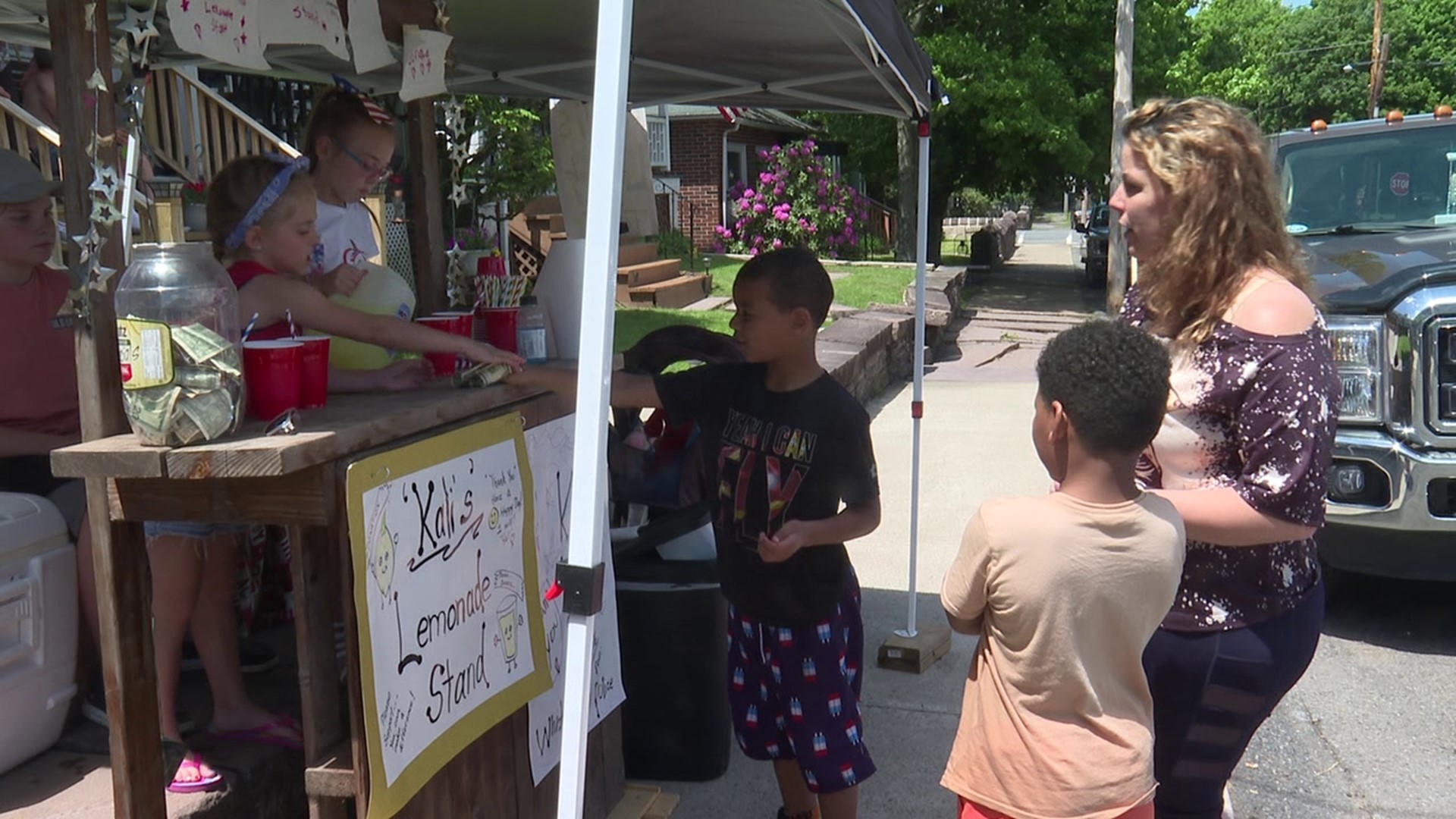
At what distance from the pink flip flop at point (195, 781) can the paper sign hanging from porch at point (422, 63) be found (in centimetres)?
174

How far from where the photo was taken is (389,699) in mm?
2260

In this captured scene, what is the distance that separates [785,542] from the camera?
2805 mm

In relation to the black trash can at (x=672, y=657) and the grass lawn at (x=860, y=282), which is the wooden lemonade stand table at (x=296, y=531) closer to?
the black trash can at (x=672, y=657)

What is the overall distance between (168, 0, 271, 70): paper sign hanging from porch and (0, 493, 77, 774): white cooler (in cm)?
115

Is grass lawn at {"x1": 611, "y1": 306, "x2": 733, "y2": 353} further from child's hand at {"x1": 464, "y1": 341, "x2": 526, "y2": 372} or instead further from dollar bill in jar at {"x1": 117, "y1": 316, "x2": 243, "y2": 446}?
dollar bill in jar at {"x1": 117, "y1": 316, "x2": 243, "y2": 446}

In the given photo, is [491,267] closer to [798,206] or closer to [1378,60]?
[798,206]

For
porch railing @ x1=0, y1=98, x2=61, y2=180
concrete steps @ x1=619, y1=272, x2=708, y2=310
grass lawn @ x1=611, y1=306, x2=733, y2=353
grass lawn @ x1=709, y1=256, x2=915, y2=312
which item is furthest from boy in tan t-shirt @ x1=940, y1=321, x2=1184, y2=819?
concrete steps @ x1=619, y1=272, x2=708, y2=310

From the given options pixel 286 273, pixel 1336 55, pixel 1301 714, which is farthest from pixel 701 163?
pixel 1336 55

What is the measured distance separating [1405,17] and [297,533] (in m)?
64.1

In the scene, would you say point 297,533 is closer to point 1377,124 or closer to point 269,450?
point 269,450

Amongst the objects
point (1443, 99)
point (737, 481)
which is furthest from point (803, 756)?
point (1443, 99)

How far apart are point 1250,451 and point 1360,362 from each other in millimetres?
3111

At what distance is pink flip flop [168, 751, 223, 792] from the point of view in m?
2.56

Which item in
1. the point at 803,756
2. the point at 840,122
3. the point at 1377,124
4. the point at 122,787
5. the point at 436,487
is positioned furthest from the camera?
the point at 840,122
